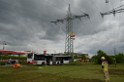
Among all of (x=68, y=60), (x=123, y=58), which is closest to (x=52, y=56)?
(x=68, y=60)

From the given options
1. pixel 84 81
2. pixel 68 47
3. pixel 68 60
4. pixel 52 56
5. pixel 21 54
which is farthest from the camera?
pixel 21 54

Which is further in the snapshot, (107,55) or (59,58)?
(107,55)

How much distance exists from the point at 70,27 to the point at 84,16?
12.2 meters

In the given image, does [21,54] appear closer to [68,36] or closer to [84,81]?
[68,36]

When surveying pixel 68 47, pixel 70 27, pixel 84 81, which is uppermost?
pixel 70 27

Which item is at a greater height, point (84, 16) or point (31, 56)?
point (84, 16)

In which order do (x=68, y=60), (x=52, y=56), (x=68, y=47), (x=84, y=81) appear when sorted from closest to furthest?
1. (x=84, y=81)
2. (x=52, y=56)
3. (x=68, y=60)
4. (x=68, y=47)

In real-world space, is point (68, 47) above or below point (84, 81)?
above

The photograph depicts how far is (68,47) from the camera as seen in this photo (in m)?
75.8

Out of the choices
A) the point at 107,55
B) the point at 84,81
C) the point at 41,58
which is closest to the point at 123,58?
the point at 107,55

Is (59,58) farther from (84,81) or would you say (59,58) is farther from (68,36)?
(84,81)

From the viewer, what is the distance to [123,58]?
83625 mm

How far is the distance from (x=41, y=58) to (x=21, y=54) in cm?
4549

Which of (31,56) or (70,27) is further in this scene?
(70,27)
